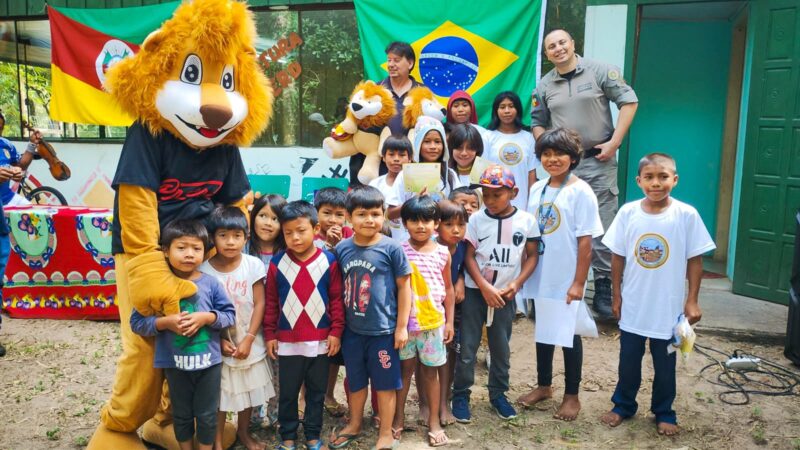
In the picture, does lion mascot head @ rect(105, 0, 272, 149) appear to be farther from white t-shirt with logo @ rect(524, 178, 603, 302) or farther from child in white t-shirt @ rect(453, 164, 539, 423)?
white t-shirt with logo @ rect(524, 178, 603, 302)

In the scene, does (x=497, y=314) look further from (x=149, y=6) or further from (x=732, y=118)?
(x=149, y=6)

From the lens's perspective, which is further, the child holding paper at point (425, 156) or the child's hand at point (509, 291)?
the child holding paper at point (425, 156)

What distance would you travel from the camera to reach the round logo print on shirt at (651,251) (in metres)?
3.16

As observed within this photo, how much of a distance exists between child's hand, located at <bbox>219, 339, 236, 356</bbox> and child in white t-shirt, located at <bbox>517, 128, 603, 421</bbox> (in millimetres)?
1588

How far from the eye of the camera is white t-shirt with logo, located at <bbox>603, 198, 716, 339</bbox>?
314cm

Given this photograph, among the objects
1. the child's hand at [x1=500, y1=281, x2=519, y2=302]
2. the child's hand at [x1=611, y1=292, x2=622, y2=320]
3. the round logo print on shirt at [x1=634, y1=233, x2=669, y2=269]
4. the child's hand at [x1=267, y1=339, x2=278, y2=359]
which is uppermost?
the round logo print on shirt at [x1=634, y1=233, x2=669, y2=269]

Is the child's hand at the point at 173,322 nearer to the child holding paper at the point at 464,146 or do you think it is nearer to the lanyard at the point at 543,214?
the lanyard at the point at 543,214

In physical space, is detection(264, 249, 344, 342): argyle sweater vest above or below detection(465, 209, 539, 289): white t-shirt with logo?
below

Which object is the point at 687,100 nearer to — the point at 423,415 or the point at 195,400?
the point at 423,415

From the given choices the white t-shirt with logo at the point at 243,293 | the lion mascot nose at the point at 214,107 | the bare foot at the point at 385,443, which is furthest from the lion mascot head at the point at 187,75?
the bare foot at the point at 385,443

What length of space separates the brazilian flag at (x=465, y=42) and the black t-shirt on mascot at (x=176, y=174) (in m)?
3.00

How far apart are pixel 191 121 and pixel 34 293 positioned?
3464 mm

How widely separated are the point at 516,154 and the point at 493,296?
159 centimetres

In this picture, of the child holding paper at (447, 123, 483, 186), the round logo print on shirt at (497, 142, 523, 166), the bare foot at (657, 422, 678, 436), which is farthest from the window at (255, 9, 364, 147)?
the bare foot at (657, 422, 678, 436)
